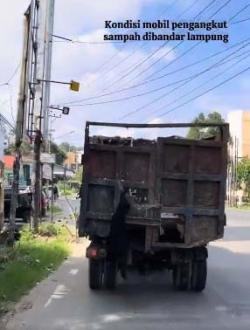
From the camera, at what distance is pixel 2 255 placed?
1495 centimetres

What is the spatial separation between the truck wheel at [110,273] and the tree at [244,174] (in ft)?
199

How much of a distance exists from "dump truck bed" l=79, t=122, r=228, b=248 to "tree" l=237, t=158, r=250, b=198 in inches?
2397

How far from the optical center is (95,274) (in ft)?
37.0

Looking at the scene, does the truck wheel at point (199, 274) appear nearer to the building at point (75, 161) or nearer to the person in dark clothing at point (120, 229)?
the person in dark clothing at point (120, 229)

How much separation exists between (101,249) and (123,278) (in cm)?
161

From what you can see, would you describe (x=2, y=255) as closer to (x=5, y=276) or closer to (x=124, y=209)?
(x=5, y=276)

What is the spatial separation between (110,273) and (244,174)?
61482mm

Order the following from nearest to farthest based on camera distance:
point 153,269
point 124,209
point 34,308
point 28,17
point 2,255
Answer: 1. point 34,308
2. point 124,209
3. point 153,269
4. point 2,255
5. point 28,17

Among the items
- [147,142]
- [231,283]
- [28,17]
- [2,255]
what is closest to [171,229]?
[147,142]

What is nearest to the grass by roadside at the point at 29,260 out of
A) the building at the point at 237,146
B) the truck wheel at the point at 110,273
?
the truck wheel at the point at 110,273

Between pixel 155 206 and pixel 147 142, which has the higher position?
pixel 147 142

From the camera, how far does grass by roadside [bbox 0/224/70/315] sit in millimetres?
11081

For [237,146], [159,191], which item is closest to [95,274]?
[159,191]

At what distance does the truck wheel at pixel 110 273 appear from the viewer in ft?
36.8
